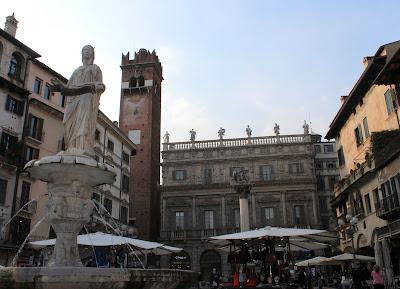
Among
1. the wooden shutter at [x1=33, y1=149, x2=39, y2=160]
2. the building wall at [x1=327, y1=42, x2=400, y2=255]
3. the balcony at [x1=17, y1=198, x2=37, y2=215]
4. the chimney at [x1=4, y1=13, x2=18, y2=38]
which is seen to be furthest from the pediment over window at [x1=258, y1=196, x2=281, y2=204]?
the chimney at [x1=4, y1=13, x2=18, y2=38]

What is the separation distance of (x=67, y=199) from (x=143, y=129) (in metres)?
40.7

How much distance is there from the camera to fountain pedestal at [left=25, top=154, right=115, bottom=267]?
7.57 metres

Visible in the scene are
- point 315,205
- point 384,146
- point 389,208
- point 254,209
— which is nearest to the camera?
point 389,208

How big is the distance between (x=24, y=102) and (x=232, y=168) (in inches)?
1050

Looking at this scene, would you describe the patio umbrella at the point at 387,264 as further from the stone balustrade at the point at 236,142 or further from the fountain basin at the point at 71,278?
the stone balustrade at the point at 236,142

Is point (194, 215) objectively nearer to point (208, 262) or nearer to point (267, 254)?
point (208, 262)

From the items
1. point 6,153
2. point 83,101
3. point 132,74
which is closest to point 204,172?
point 132,74

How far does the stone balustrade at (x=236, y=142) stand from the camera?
1828 inches

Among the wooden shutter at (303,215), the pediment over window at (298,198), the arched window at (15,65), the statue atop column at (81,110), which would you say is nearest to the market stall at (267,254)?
the statue atop column at (81,110)

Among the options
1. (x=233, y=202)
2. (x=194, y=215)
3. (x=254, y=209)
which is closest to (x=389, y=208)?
(x=254, y=209)

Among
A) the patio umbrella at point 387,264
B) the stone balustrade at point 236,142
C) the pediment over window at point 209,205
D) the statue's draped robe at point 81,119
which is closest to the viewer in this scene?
the statue's draped robe at point 81,119

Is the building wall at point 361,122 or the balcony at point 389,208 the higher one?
the building wall at point 361,122

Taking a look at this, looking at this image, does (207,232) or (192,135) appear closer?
(207,232)

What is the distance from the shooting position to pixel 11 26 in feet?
87.2
